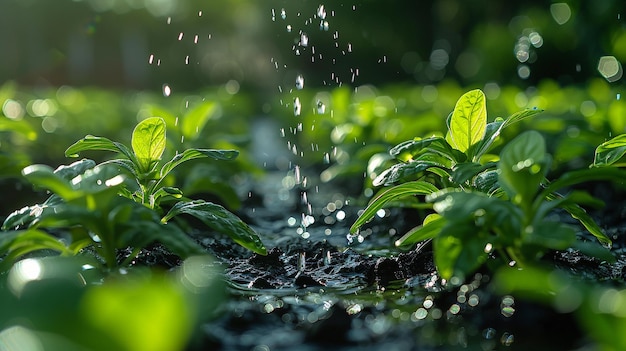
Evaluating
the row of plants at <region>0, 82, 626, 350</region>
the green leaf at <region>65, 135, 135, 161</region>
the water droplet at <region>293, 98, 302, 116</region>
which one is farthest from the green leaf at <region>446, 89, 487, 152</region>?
the water droplet at <region>293, 98, 302, 116</region>

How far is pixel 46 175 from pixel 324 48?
21.3 metres

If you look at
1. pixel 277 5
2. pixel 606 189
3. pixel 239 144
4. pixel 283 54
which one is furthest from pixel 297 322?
pixel 277 5

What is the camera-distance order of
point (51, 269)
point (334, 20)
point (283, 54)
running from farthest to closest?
point (283, 54) → point (334, 20) → point (51, 269)

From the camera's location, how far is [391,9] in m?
18.7

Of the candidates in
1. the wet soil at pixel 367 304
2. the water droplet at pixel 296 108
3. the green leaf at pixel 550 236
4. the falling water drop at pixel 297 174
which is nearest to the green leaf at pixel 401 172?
the wet soil at pixel 367 304

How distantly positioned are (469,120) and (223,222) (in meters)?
0.70

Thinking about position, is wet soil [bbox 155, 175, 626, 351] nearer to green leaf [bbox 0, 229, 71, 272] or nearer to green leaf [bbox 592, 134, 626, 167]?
green leaf [bbox 592, 134, 626, 167]

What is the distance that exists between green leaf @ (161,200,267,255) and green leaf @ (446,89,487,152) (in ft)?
1.99

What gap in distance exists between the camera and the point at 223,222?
5.38ft

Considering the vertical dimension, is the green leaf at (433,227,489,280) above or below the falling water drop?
above

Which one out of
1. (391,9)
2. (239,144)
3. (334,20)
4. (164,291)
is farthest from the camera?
(334,20)

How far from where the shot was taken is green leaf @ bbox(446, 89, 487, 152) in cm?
175

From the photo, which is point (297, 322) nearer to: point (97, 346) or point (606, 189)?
point (97, 346)

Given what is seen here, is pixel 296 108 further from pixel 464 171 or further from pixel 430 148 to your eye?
pixel 464 171
